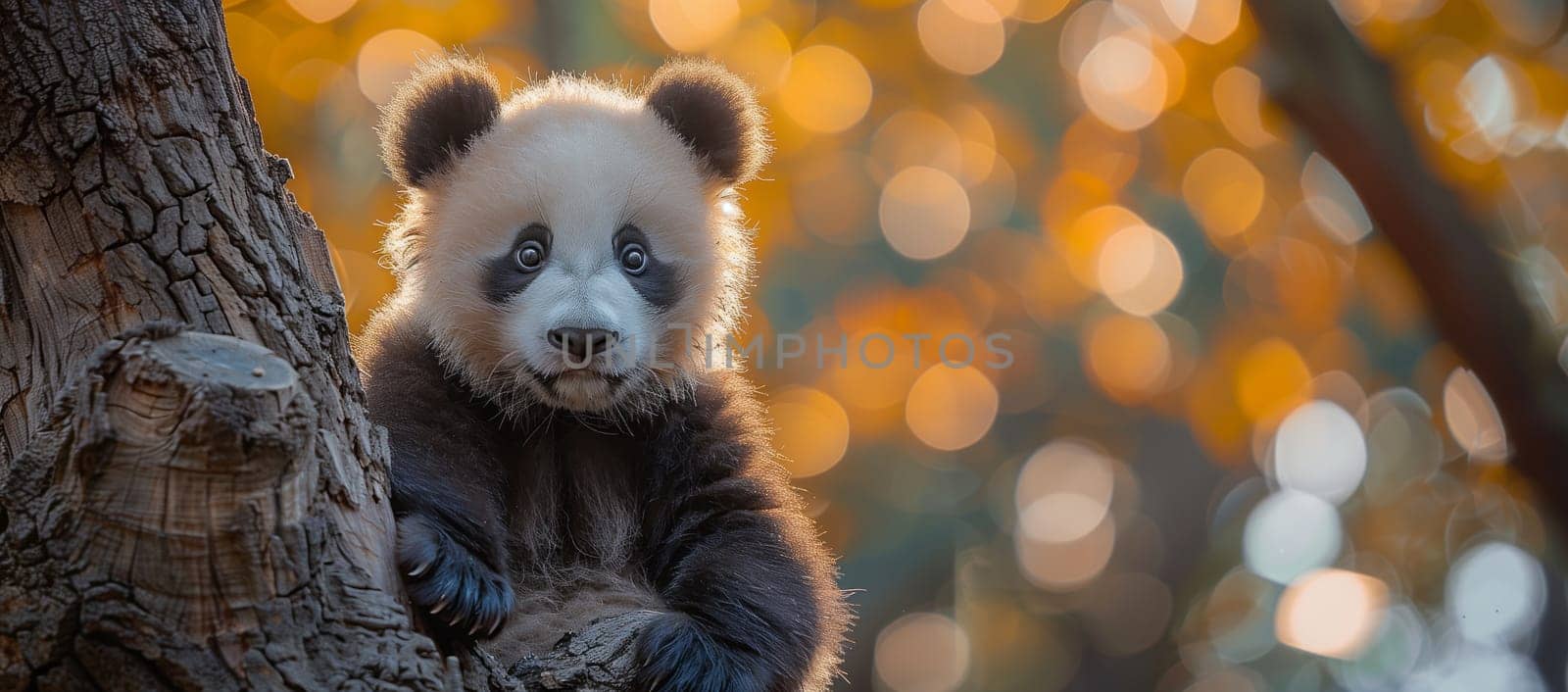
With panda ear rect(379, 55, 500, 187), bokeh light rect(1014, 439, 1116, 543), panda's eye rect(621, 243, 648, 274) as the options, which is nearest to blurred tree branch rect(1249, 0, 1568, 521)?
panda's eye rect(621, 243, 648, 274)

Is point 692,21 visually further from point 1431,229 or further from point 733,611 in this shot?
point 733,611

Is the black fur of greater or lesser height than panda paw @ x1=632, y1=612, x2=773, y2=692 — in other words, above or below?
above

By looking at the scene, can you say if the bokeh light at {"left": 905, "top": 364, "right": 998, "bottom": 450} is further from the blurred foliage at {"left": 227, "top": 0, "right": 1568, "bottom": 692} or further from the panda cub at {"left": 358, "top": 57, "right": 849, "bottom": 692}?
the panda cub at {"left": 358, "top": 57, "right": 849, "bottom": 692}

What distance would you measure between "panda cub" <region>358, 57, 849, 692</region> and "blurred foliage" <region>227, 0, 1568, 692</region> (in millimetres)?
3800

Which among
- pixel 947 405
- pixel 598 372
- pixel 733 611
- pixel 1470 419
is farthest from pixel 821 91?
pixel 733 611

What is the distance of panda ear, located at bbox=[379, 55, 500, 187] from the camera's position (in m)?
4.43

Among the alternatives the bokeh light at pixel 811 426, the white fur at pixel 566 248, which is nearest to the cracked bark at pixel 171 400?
the white fur at pixel 566 248

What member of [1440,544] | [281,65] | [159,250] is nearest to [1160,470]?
[1440,544]

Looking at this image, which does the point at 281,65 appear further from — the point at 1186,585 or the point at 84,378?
the point at 1186,585

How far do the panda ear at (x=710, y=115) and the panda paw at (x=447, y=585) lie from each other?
206 cm

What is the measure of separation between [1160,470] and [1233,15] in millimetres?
4575

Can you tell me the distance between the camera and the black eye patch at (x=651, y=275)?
426 cm

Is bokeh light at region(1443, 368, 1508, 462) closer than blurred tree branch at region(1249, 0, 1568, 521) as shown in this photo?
No

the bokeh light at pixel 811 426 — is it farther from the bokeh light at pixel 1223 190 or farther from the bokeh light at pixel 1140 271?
the bokeh light at pixel 1223 190
